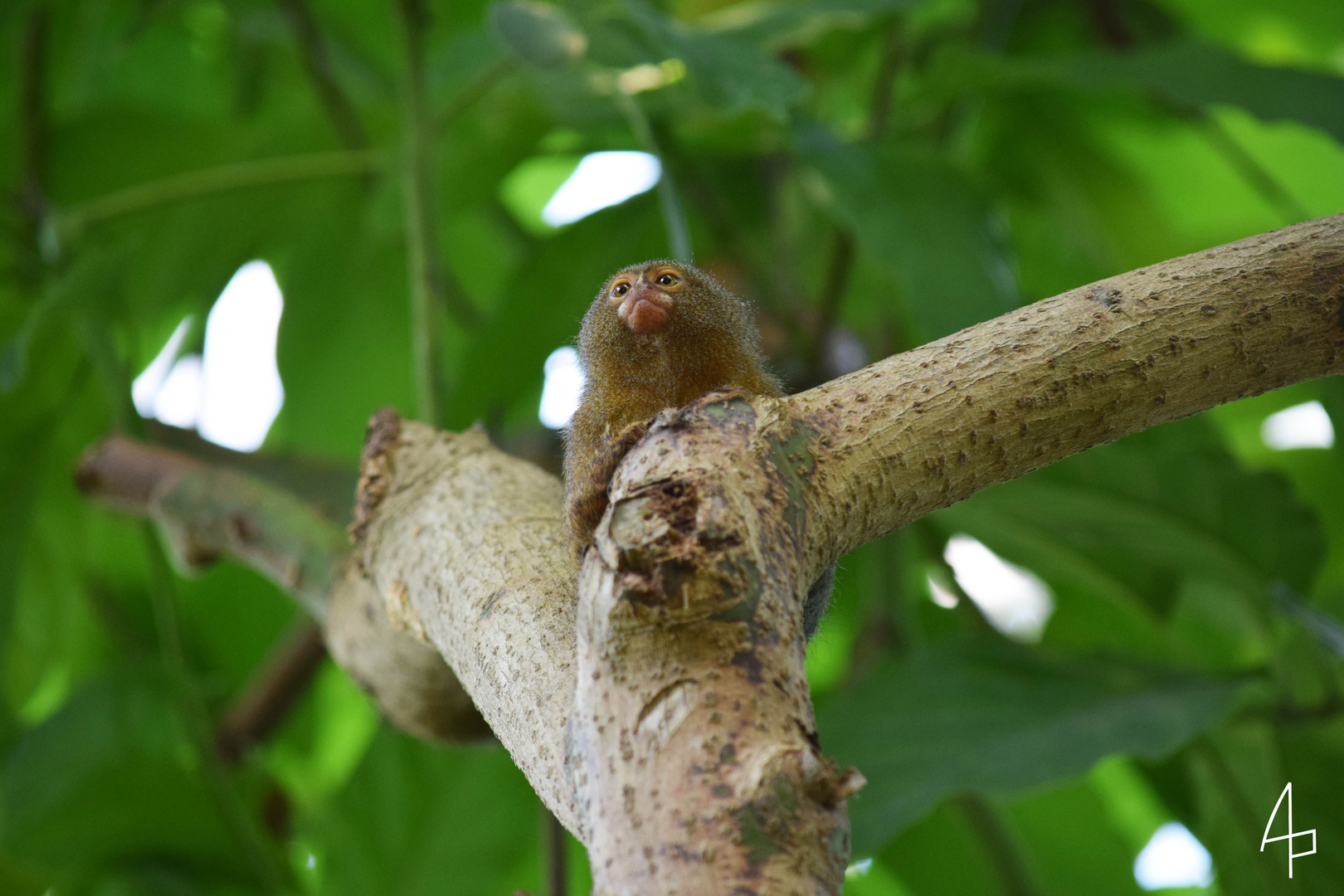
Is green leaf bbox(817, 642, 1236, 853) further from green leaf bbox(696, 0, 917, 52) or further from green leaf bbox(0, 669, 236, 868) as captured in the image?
green leaf bbox(0, 669, 236, 868)

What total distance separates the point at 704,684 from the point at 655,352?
114 cm

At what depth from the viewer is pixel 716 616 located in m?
0.97

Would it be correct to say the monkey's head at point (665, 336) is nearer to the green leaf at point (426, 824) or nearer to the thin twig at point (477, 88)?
the thin twig at point (477, 88)

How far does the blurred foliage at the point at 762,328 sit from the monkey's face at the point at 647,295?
31 centimetres

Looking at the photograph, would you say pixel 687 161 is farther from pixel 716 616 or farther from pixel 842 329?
Result: pixel 716 616

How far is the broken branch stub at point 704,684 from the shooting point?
2.81 feet

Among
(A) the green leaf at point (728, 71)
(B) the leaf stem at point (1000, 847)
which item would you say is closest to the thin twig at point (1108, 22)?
(A) the green leaf at point (728, 71)

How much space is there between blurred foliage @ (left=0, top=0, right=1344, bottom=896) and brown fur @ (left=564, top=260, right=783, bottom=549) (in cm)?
32

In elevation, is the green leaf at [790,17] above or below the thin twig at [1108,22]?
below

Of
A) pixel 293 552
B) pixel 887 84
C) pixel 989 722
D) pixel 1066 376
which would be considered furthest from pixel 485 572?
pixel 887 84

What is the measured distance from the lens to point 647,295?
208 cm

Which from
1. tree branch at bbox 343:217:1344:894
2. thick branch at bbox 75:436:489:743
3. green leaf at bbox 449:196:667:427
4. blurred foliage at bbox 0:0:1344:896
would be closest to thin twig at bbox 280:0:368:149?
blurred foliage at bbox 0:0:1344:896

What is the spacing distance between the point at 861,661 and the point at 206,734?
5.25 feet

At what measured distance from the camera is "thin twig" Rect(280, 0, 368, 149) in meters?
3.10
